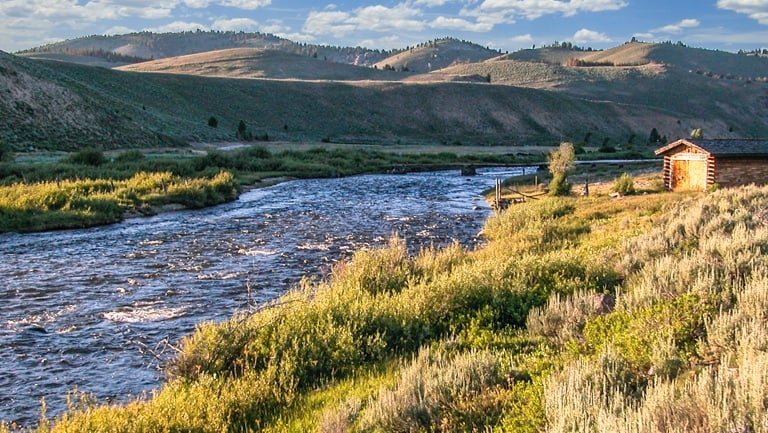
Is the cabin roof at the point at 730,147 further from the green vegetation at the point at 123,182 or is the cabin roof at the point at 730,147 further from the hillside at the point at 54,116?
the hillside at the point at 54,116

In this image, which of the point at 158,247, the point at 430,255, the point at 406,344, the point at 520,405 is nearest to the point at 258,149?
the point at 158,247

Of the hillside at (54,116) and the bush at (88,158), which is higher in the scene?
the hillside at (54,116)

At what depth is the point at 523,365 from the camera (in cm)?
663

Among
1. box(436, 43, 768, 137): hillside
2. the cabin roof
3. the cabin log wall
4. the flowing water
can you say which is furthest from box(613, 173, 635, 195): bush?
box(436, 43, 768, 137): hillside

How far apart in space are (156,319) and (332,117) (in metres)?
92.1

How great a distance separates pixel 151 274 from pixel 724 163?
78.4ft

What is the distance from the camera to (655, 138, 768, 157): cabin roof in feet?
91.2

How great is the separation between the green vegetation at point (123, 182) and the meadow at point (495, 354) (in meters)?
14.8

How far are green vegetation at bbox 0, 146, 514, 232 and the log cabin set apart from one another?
2114 centimetres

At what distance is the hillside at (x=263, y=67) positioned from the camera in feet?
514

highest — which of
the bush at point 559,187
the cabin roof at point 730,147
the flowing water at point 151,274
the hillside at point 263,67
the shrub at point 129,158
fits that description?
the hillside at point 263,67

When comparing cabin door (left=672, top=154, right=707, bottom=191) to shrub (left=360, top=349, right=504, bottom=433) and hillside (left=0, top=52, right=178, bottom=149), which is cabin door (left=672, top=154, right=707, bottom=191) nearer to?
A: shrub (left=360, top=349, right=504, bottom=433)

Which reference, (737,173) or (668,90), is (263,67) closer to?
(668,90)

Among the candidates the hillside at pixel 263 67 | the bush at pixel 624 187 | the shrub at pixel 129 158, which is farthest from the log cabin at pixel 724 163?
the hillside at pixel 263 67
